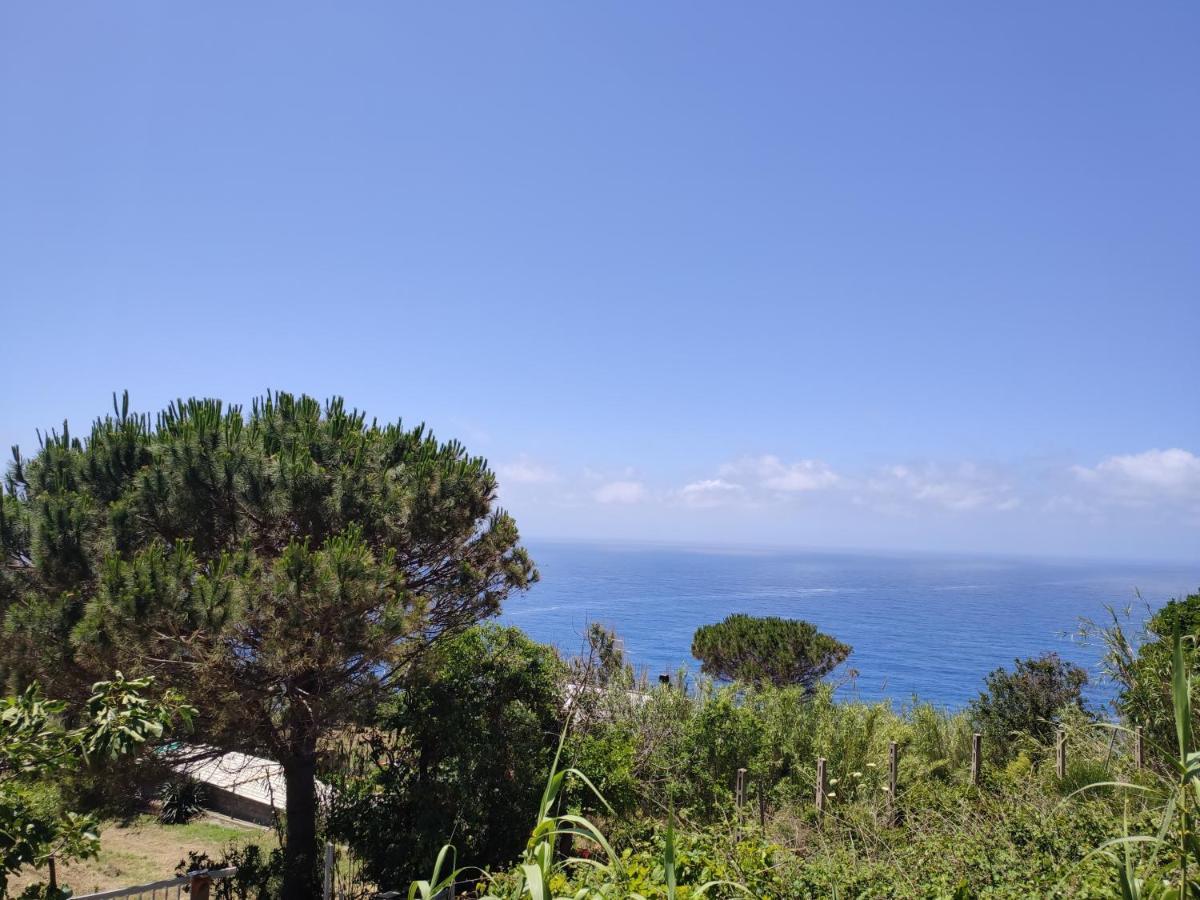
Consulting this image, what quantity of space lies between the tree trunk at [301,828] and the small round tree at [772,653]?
34.6ft

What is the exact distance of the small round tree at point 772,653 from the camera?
17000 mm

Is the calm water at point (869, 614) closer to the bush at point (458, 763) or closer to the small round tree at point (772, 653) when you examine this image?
the small round tree at point (772, 653)

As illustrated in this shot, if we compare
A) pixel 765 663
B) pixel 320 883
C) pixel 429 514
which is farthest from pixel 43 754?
pixel 765 663

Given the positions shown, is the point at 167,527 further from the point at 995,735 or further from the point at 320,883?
the point at 995,735

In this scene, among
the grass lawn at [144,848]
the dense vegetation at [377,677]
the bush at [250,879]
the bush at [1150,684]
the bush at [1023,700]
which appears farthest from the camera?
the bush at [1023,700]

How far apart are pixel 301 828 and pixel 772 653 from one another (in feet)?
37.8

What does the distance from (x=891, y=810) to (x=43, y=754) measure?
21.7 feet

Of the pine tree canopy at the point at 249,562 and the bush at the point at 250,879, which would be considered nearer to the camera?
the pine tree canopy at the point at 249,562

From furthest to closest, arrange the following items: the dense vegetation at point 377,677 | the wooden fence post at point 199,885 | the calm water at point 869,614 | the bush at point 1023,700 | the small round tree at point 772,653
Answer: the calm water at point 869,614 → the small round tree at point 772,653 → the bush at point 1023,700 → the wooden fence post at point 199,885 → the dense vegetation at point 377,677

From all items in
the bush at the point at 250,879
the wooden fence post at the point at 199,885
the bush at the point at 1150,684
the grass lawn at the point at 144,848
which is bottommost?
the grass lawn at the point at 144,848

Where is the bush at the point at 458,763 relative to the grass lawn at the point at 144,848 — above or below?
above

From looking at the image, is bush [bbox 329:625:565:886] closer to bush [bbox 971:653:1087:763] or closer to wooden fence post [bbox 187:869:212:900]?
wooden fence post [bbox 187:869:212:900]

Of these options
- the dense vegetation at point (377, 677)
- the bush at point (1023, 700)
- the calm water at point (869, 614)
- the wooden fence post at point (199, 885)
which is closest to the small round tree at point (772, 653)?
the calm water at point (869, 614)

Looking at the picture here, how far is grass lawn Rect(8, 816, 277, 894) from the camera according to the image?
10727 mm
